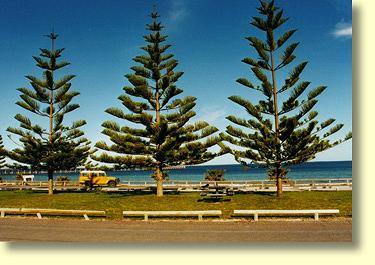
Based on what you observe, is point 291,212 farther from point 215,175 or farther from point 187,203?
point 215,175

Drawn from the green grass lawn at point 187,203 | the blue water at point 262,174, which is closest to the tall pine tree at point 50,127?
the green grass lawn at point 187,203

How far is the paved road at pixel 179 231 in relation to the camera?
8367 mm

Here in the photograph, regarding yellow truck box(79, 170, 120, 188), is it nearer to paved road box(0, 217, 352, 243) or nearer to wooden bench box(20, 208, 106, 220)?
wooden bench box(20, 208, 106, 220)

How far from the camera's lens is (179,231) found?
9.17 m

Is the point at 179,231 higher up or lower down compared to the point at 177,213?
lower down

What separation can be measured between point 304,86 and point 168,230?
319 inches

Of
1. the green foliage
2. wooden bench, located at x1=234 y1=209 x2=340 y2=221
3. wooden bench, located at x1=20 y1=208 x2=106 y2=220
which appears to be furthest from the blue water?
wooden bench, located at x1=20 y1=208 x2=106 y2=220

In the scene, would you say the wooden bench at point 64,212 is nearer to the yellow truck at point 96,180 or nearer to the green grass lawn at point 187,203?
the green grass lawn at point 187,203

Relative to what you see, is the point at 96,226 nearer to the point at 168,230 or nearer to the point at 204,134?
the point at 168,230

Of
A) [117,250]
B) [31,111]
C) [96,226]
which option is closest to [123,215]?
[96,226]

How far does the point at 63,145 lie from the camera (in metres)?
18.5

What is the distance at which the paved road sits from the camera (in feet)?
27.5

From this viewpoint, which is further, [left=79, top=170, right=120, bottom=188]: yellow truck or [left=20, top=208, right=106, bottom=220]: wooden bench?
[left=79, top=170, right=120, bottom=188]: yellow truck

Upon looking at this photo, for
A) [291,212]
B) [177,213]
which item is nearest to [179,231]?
[177,213]
